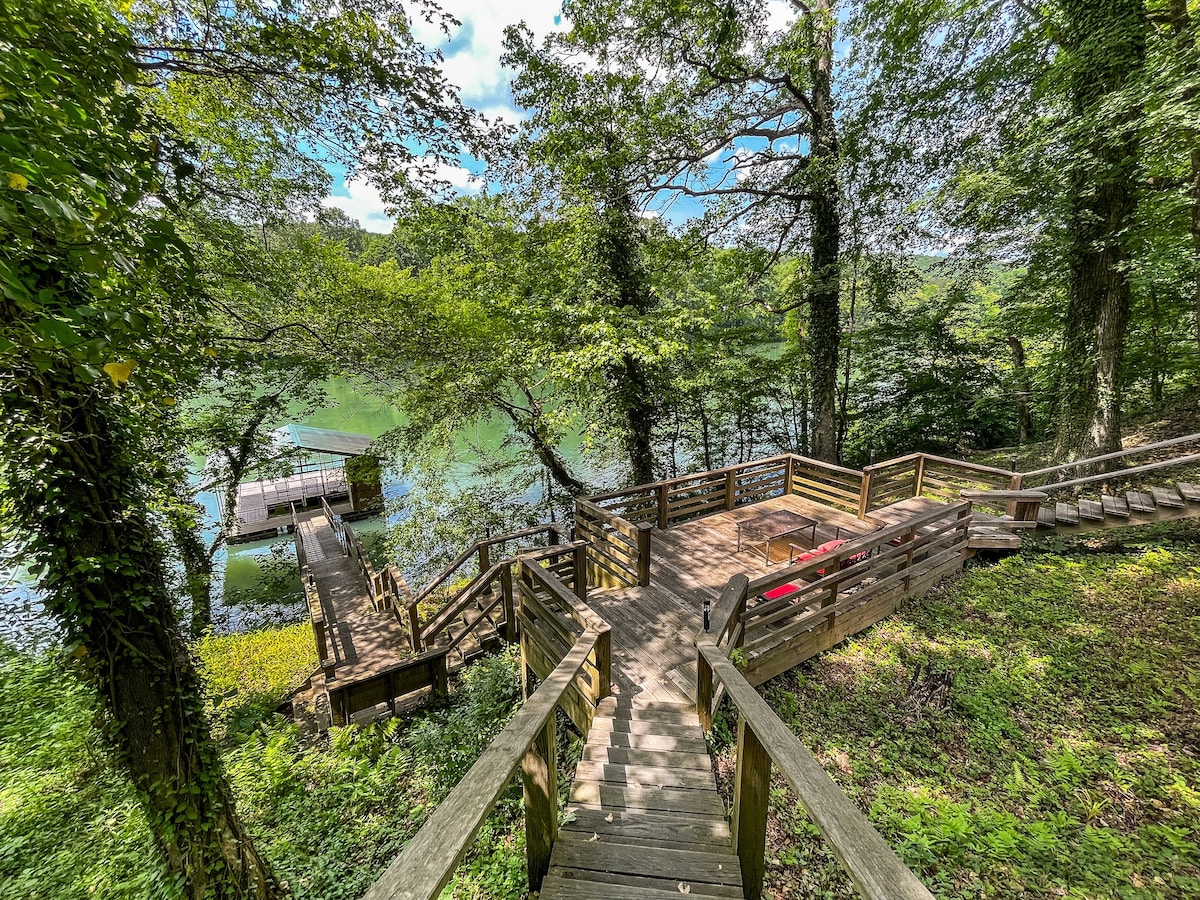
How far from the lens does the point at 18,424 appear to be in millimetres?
1853

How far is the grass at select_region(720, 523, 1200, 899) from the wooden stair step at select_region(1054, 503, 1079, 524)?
533 mm

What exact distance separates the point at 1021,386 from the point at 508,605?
1450 cm

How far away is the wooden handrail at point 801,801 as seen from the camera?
1.00m

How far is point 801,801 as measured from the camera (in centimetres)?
119

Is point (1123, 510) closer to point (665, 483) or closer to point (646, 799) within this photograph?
point (665, 483)

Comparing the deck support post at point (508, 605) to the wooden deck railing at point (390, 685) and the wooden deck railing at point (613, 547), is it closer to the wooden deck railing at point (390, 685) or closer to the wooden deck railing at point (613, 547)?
the wooden deck railing at point (390, 685)

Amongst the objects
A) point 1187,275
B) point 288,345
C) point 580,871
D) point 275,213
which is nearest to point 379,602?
point 288,345

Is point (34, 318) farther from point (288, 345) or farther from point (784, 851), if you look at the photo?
point (288, 345)

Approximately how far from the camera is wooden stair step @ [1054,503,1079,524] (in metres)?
5.77

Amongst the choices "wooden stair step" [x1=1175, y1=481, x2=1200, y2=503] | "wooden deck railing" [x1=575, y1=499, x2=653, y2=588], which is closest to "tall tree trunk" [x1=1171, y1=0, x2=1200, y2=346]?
"wooden stair step" [x1=1175, y1=481, x2=1200, y2=503]

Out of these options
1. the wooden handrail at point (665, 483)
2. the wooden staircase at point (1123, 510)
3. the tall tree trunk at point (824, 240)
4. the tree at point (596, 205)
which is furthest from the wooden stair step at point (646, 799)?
the tall tree trunk at point (824, 240)

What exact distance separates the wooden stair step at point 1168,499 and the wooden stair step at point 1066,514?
75cm

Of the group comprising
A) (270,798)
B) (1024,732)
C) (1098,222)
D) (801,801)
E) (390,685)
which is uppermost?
(1098,222)

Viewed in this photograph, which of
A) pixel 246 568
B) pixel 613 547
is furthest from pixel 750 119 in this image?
pixel 246 568
